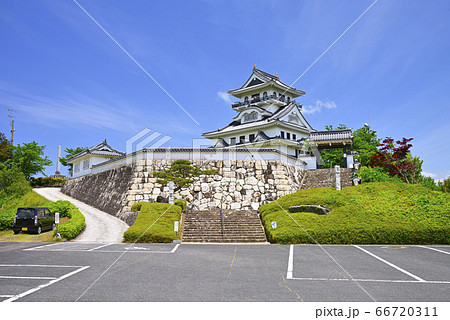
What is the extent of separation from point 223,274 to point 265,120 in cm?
3329

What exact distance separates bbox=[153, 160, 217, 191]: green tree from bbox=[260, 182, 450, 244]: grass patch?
282 inches

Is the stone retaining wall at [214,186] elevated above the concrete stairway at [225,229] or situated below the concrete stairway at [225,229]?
above

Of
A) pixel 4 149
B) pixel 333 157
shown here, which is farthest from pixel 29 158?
pixel 333 157

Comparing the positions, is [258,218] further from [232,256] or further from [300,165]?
Answer: [300,165]

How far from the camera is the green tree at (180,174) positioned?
2384cm

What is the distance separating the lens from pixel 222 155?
26.2 meters

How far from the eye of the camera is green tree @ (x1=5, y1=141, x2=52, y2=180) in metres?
41.9

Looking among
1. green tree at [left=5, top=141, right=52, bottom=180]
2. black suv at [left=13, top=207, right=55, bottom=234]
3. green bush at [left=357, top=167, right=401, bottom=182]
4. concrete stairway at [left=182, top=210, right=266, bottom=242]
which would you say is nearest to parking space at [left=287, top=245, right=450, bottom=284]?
concrete stairway at [left=182, top=210, right=266, bottom=242]

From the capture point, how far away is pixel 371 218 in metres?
16.4

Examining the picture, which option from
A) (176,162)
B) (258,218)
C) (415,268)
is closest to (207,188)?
(176,162)

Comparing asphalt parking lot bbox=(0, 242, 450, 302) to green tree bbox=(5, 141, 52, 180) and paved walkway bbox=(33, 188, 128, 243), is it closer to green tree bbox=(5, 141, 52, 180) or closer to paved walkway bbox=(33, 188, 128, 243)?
paved walkway bbox=(33, 188, 128, 243)

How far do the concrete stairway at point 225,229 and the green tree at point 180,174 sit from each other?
3.46 m
